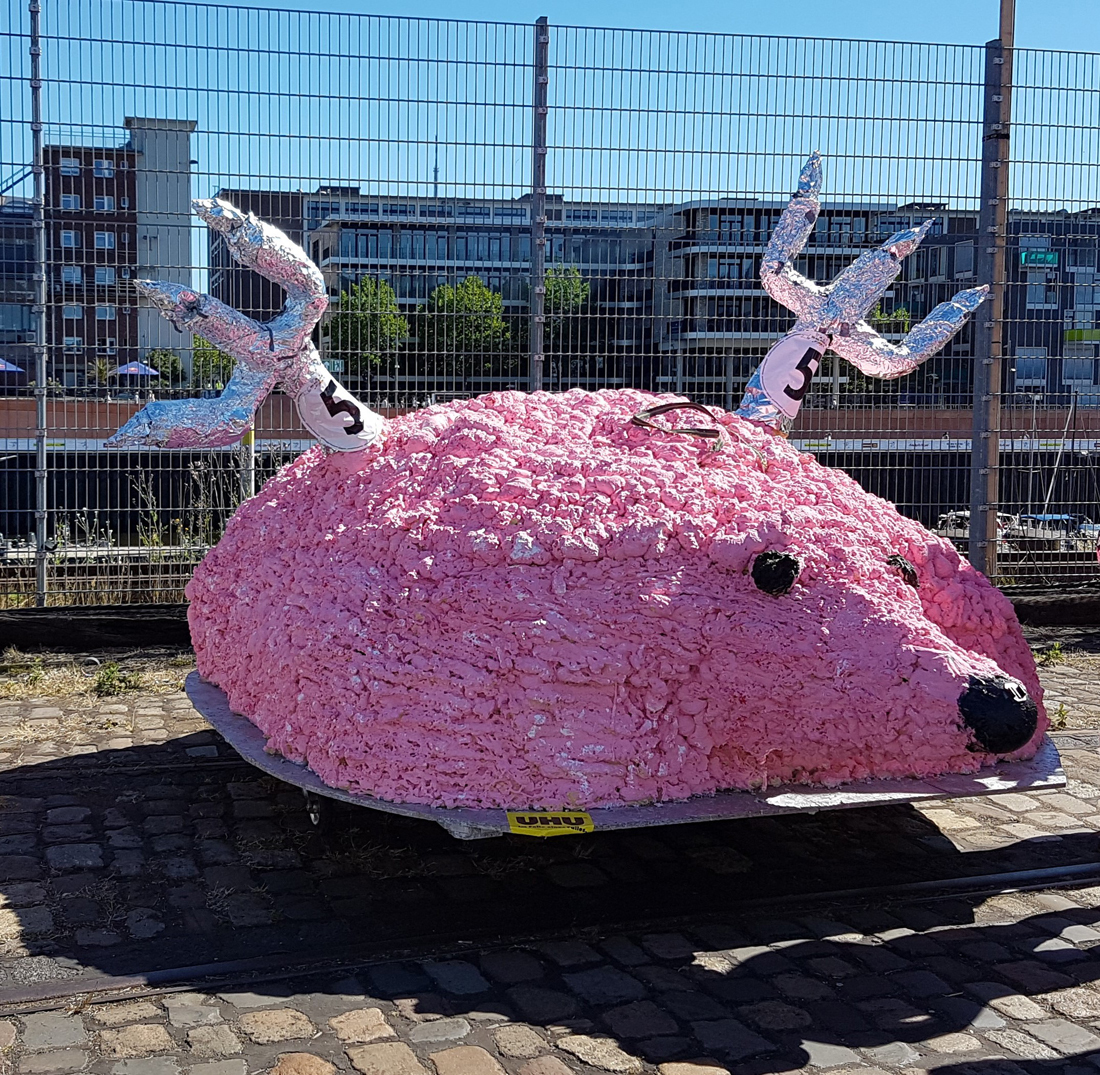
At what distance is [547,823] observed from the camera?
338 centimetres

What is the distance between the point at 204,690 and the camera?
15.0 feet

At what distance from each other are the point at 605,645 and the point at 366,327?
448cm

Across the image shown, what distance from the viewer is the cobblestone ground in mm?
3008

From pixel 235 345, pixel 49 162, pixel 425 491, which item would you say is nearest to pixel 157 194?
pixel 49 162

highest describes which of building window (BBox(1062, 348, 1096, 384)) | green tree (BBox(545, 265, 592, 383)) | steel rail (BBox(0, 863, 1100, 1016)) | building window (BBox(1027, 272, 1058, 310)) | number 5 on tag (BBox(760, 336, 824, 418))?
building window (BBox(1027, 272, 1058, 310))

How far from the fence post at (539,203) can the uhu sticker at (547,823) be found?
4.52 m

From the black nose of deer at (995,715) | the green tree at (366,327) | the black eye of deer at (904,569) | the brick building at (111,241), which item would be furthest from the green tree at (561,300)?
the black nose of deer at (995,715)

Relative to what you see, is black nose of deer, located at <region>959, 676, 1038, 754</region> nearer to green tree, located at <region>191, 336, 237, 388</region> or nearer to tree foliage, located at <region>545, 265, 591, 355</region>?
tree foliage, located at <region>545, 265, 591, 355</region>

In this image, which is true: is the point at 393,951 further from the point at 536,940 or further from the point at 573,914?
the point at 573,914

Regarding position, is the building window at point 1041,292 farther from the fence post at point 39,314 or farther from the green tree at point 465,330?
the fence post at point 39,314

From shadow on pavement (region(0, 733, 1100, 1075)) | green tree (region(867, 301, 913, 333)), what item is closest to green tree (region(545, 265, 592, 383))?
green tree (region(867, 301, 913, 333))

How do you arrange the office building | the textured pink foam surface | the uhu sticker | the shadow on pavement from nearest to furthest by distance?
the shadow on pavement, the uhu sticker, the textured pink foam surface, the office building

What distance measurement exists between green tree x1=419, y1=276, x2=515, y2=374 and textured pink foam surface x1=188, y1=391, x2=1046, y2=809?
385 centimetres

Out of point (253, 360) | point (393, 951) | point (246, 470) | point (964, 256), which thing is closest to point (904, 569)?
point (393, 951)
